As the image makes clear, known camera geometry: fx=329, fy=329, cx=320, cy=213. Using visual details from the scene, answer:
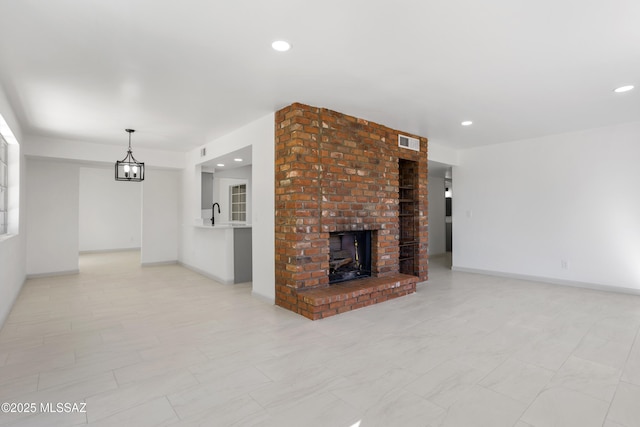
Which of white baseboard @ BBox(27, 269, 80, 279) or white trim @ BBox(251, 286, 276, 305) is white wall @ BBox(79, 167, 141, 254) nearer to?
white baseboard @ BBox(27, 269, 80, 279)

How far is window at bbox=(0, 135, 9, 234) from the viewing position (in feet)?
13.0

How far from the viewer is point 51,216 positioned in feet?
19.9

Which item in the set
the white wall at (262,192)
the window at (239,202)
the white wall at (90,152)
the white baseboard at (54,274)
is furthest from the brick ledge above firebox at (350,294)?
the white baseboard at (54,274)

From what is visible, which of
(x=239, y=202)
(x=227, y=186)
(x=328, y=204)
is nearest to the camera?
(x=328, y=204)

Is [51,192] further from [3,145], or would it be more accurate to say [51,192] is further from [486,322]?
[486,322]

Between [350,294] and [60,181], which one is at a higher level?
[60,181]

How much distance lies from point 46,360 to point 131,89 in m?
2.50

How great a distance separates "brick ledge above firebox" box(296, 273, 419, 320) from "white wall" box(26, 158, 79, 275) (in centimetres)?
518

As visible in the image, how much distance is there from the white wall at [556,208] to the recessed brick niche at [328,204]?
2.33 m

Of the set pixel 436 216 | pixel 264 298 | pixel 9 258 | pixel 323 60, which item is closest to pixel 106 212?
pixel 9 258

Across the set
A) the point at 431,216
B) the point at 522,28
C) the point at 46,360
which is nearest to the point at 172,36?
the point at 522,28

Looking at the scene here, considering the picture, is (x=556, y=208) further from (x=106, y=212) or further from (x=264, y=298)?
(x=106, y=212)

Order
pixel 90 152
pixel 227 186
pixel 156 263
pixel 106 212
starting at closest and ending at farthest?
pixel 90 152 → pixel 156 263 → pixel 227 186 → pixel 106 212

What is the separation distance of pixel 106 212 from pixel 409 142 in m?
9.07
